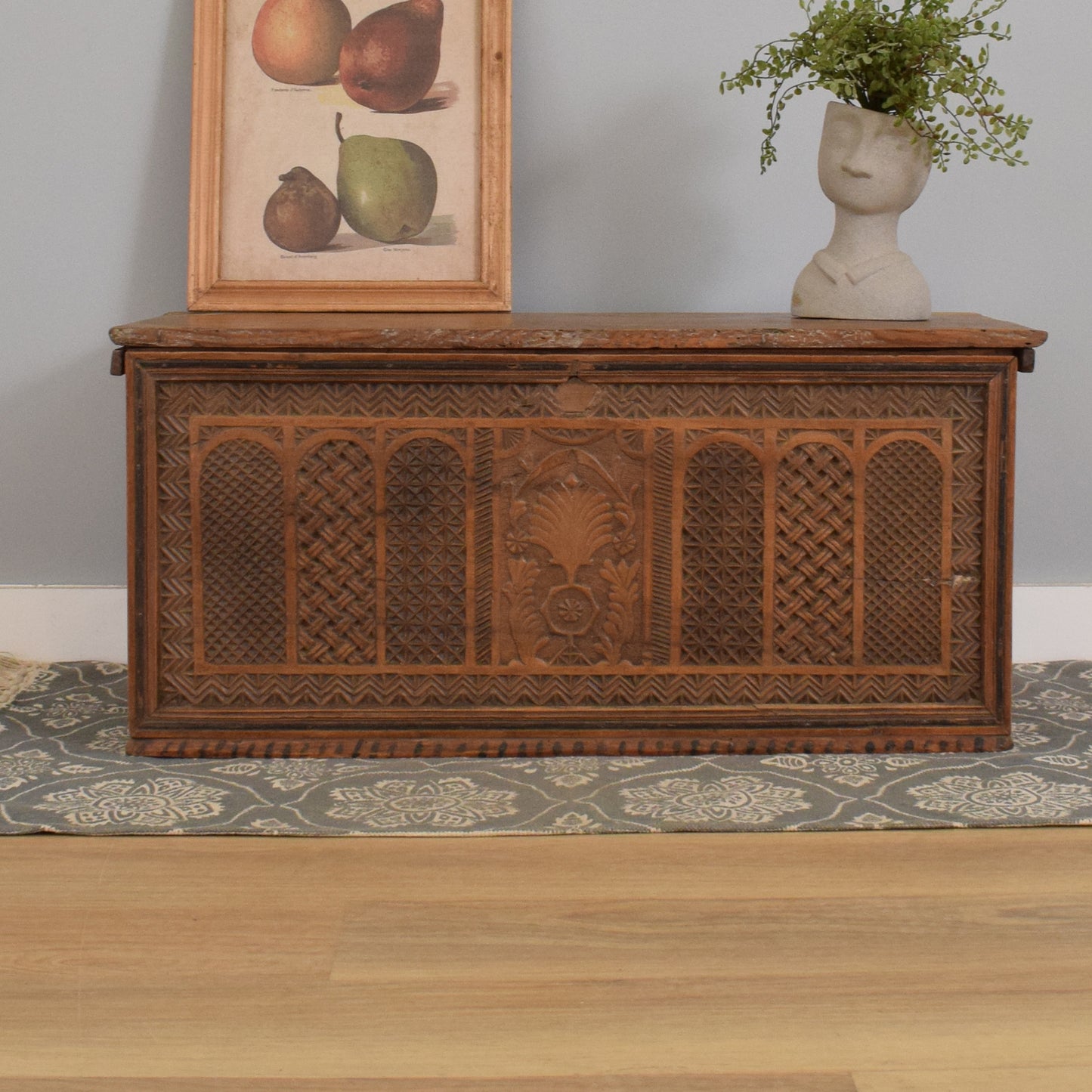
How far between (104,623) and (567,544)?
1.17 meters

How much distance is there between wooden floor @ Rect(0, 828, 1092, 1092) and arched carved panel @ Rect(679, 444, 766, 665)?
16.7 inches

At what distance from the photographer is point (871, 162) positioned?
230 centimetres

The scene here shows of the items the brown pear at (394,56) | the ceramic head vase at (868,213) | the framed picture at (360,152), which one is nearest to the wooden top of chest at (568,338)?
the ceramic head vase at (868,213)

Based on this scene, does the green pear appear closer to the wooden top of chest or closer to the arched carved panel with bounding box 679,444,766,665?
the wooden top of chest

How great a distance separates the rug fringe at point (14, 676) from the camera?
101 inches

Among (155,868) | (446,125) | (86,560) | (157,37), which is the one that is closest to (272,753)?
(155,868)

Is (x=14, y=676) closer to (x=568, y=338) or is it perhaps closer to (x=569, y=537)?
(x=569, y=537)

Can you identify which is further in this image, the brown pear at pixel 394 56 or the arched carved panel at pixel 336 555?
the brown pear at pixel 394 56

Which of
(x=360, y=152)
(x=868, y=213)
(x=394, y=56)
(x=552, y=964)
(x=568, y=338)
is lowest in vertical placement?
(x=552, y=964)

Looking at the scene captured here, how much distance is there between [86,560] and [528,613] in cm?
112

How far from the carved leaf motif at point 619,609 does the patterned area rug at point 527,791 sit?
19 cm

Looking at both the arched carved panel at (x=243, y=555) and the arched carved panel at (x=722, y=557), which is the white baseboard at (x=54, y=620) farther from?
the arched carved panel at (x=722, y=557)

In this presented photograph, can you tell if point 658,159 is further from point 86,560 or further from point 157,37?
point 86,560

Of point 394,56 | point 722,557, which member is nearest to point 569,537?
point 722,557
